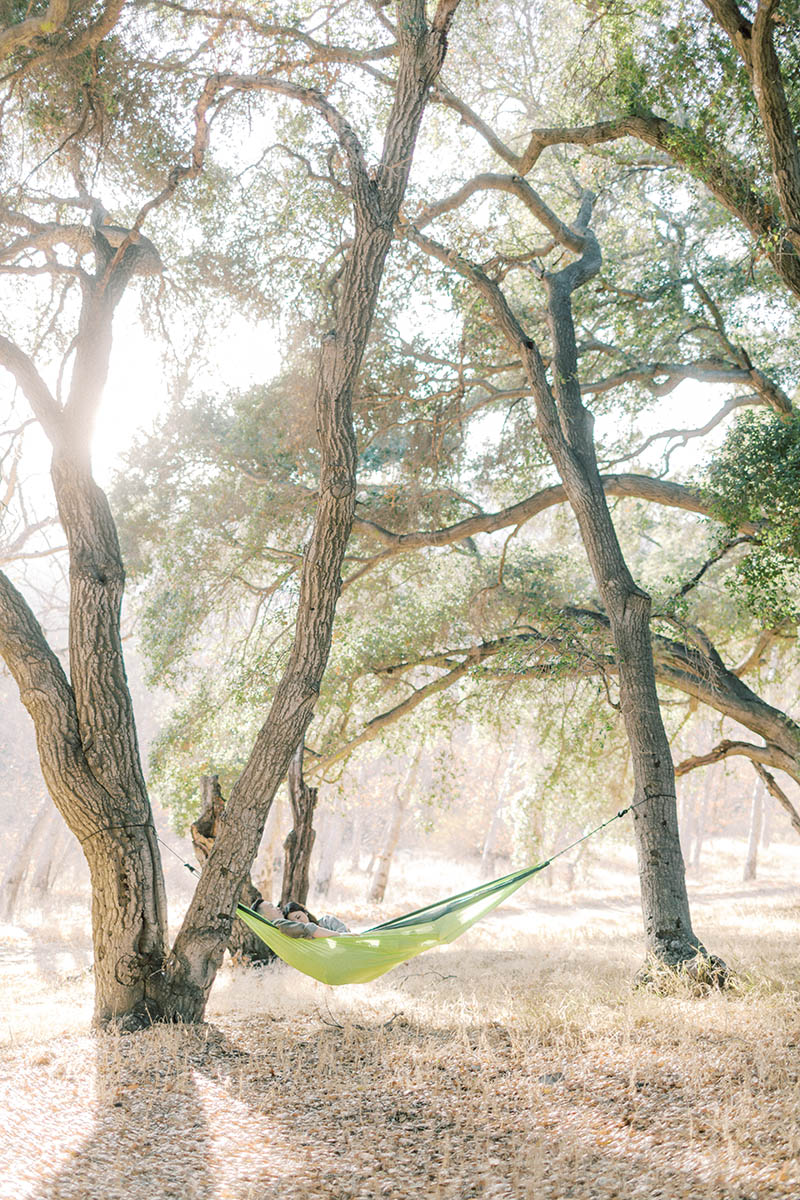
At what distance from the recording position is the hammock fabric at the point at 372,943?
156 inches

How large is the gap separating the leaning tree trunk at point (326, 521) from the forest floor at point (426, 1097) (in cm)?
48

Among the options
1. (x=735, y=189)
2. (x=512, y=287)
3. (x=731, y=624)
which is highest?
(x=512, y=287)

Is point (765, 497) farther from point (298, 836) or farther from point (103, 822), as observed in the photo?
point (298, 836)

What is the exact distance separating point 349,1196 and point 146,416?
7.05 metres

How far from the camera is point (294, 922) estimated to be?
455 centimetres

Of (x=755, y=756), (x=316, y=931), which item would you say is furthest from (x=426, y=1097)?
(x=755, y=756)

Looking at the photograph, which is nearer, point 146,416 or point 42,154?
point 42,154

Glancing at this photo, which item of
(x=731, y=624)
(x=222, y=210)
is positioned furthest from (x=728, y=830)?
(x=222, y=210)

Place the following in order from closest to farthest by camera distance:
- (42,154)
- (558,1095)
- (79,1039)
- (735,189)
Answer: (558,1095) → (79,1039) → (735,189) → (42,154)

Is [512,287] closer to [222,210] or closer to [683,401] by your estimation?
[683,401]

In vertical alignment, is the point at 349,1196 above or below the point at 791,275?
below

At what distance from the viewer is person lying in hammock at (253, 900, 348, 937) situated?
4376 millimetres

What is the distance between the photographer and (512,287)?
281 inches

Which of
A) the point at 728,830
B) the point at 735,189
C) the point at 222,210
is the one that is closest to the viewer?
the point at 735,189
